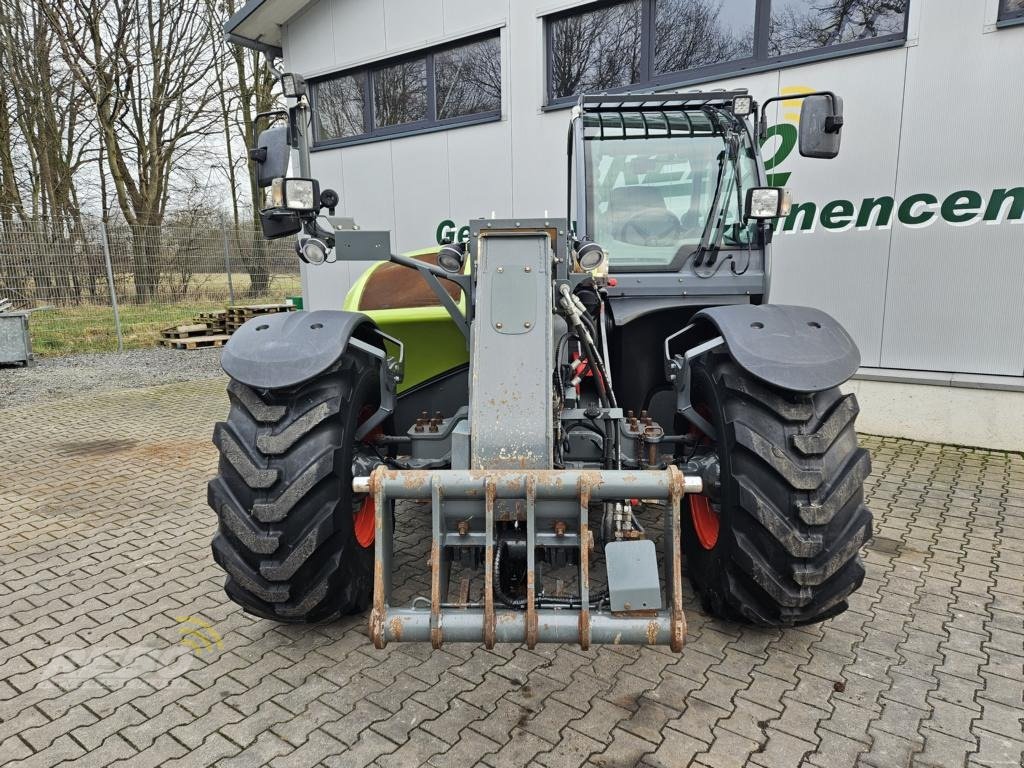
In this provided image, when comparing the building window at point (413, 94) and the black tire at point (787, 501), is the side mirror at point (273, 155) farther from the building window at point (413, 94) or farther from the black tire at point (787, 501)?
the building window at point (413, 94)

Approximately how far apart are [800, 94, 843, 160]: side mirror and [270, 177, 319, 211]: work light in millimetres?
2389

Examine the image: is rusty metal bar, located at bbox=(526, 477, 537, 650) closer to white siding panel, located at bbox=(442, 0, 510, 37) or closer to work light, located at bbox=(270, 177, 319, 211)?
work light, located at bbox=(270, 177, 319, 211)

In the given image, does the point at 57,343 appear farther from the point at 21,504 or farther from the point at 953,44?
the point at 953,44

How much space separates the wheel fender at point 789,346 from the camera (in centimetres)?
250

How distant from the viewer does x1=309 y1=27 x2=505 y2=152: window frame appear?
7.89 m

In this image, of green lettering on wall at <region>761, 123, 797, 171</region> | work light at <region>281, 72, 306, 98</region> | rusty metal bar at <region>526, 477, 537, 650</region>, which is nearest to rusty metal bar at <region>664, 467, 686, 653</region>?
rusty metal bar at <region>526, 477, 537, 650</region>

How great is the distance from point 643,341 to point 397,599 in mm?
1921

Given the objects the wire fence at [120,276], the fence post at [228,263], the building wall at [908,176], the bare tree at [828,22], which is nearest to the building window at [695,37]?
the bare tree at [828,22]

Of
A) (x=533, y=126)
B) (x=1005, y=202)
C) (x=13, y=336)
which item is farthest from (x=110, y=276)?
(x=1005, y=202)

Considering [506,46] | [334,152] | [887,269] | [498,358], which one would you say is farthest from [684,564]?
[334,152]

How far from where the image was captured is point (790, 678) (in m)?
2.69

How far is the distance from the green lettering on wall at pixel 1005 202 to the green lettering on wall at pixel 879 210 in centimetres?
68

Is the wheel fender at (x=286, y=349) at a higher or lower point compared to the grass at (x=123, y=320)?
higher

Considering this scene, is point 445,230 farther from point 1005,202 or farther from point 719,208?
point 1005,202
